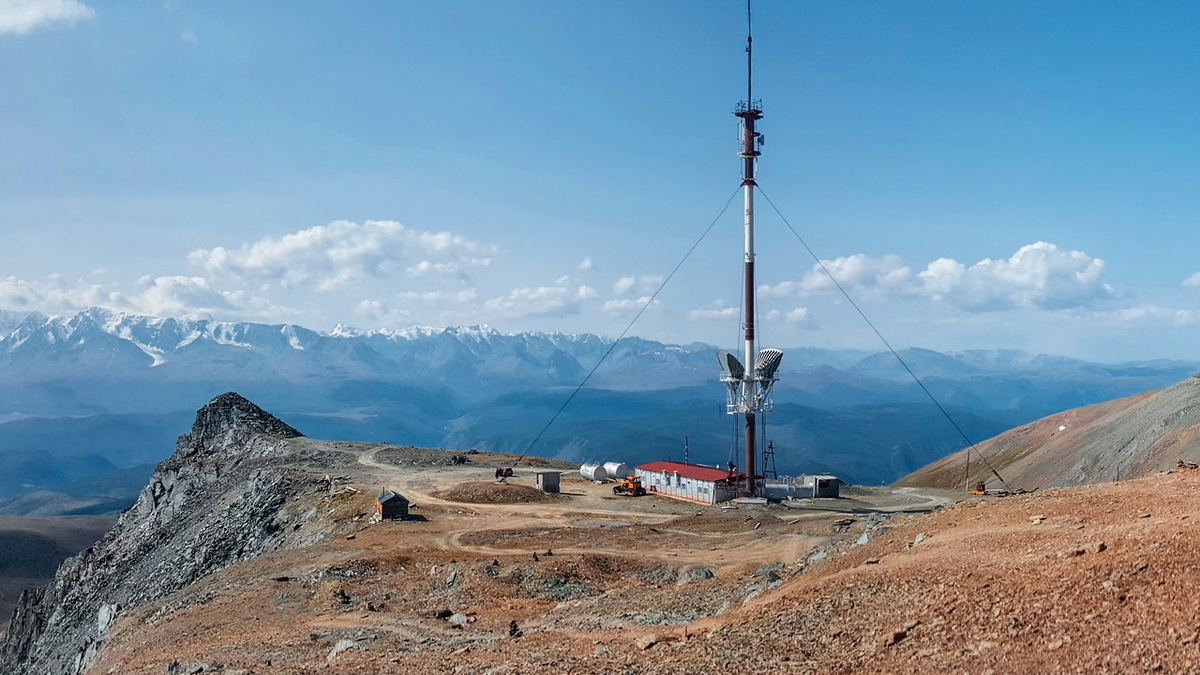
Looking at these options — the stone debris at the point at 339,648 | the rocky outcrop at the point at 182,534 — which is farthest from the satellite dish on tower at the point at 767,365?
the stone debris at the point at 339,648

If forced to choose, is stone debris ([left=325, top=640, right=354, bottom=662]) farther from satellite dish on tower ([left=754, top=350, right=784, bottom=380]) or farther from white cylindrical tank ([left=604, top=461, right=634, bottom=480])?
white cylindrical tank ([left=604, top=461, right=634, bottom=480])

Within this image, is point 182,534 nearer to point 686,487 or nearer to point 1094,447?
point 686,487

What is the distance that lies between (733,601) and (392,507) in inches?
1600

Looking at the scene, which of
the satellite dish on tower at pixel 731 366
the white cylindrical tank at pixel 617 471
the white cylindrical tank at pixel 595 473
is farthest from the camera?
the white cylindrical tank at pixel 595 473

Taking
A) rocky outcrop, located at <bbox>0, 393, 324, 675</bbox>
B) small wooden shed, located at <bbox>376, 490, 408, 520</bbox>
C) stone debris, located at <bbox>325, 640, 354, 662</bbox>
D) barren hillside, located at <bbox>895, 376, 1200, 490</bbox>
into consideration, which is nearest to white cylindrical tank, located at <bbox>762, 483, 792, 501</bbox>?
small wooden shed, located at <bbox>376, 490, 408, 520</bbox>

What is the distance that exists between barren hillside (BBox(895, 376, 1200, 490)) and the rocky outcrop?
83.9 m

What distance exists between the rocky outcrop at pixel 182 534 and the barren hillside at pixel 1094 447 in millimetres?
83861

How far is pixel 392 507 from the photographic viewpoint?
63.1 metres

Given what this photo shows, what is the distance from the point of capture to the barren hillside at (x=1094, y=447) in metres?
94.1

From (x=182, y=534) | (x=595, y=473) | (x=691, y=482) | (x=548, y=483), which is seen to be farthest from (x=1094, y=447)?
(x=182, y=534)

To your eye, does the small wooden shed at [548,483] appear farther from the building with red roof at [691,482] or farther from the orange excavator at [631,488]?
the building with red roof at [691,482]

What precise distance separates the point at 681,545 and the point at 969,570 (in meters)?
30.5

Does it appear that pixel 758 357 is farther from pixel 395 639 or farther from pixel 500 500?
pixel 395 639

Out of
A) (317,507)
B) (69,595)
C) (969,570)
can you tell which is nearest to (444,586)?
(969,570)
